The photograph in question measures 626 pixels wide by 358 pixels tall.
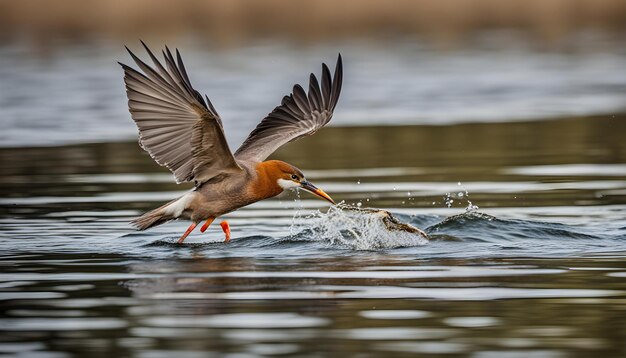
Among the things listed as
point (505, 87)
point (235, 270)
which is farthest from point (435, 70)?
point (235, 270)

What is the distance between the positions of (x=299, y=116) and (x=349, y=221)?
1.63 meters

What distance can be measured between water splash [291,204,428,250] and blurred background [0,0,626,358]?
21 mm

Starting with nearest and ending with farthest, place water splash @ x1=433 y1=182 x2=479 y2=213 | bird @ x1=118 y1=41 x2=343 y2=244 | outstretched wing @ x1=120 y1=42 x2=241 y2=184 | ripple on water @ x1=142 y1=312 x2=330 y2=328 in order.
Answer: ripple on water @ x1=142 y1=312 x2=330 y2=328, outstretched wing @ x1=120 y1=42 x2=241 y2=184, bird @ x1=118 y1=41 x2=343 y2=244, water splash @ x1=433 y1=182 x2=479 y2=213

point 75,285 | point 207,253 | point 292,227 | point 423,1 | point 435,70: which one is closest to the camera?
point 75,285

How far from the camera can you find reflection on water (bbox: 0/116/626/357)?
7.45 m

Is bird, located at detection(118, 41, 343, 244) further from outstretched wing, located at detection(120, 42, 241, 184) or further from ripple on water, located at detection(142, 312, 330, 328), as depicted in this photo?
ripple on water, located at detection(142, 312, 330, 328)

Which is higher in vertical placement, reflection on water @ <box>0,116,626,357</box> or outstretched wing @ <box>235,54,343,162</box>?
outstretched wing @ <box>235,54,343,162</box>

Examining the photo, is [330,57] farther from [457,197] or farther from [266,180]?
[266,180]

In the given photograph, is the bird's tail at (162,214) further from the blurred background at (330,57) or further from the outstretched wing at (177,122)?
the blurred background at (330,57)

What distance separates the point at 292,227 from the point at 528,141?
662cm

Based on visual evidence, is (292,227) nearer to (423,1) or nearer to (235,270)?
(235,270)

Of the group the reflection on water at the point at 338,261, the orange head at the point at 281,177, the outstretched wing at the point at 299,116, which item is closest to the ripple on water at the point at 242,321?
the reflection on water at the point at 338,261

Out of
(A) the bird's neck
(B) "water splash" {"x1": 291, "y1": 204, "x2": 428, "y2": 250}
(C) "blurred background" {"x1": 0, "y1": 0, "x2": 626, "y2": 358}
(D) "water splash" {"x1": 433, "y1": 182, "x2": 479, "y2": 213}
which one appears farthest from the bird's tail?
(D) "water splash" {"x1": 433, "y1": 182, "x2": 479, "y2": 213}

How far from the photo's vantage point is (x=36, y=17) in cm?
4088
